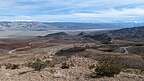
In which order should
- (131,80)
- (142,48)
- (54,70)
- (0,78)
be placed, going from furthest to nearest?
(142,48) → (54,70) → (0,78) → (131,80)

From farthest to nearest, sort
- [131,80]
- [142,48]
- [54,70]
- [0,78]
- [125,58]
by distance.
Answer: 1. [142,48]
2. [125,58]
3. [54,70]
4. [0,78]
5. [131,80]

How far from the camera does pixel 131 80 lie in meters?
16.4

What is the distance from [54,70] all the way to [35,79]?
98.7 inches

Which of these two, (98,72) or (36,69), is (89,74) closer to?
(98,72)

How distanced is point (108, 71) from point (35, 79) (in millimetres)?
3647

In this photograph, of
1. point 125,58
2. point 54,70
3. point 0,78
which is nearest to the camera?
point 0,78

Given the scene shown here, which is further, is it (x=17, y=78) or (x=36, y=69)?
(x=36, y=69)

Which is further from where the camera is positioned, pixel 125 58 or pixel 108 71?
pixel 125 58

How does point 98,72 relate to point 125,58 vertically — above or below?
above

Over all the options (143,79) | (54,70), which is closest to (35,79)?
(54,70)

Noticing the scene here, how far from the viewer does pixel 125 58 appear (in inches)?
1720

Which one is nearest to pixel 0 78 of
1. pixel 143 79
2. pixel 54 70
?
pixel 54 70

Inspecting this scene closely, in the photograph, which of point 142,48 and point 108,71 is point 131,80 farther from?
point 142,48

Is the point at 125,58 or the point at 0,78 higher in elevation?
the point at 0,78
